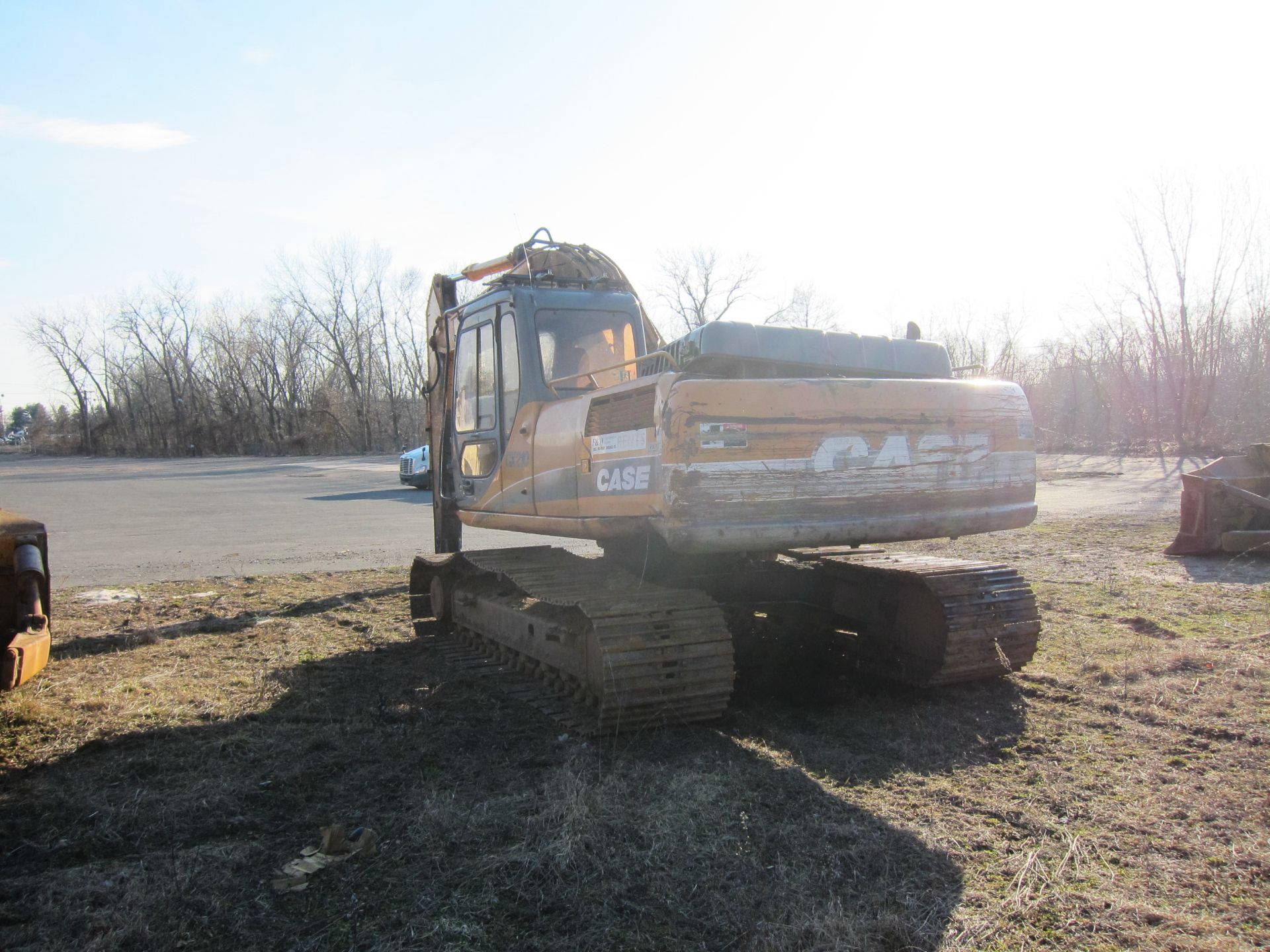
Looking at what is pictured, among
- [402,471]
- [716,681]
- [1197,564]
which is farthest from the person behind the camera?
[402,471]

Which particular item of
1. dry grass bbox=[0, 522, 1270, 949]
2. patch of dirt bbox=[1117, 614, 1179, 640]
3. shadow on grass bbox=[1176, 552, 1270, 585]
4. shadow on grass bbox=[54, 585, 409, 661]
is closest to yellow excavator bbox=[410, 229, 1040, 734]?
dry grass bbox=[0, 522, 1270, 949]

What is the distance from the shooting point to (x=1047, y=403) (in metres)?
48.2

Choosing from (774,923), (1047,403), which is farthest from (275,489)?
(1047,403)

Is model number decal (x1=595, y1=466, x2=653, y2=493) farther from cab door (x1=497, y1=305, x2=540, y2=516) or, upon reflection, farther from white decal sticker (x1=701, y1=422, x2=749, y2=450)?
cab door (x1=497, y1=305, x2=540, y2=516)

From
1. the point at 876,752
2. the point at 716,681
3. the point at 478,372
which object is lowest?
the point at 876,752

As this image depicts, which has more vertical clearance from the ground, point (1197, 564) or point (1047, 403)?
point (1047, 403)

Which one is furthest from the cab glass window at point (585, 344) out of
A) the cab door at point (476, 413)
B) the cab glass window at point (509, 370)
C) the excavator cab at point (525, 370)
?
the cab door at point (476, 413)

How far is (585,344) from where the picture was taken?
626 cm

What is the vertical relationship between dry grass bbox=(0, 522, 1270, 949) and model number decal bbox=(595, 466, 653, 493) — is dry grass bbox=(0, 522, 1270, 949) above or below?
below

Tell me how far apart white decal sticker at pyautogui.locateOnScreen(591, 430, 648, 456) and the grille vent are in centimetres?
2

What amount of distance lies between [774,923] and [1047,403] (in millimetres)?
50792

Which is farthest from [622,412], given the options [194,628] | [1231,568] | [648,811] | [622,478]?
[1231,568]

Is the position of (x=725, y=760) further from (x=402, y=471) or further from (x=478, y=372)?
(x=402, y=471)

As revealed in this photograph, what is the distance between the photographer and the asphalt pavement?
11516 millimetres
